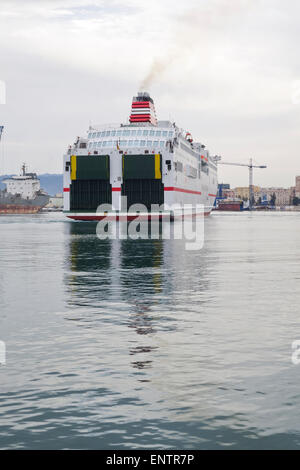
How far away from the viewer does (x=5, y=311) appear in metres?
18.4

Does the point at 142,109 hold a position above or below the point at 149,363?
above

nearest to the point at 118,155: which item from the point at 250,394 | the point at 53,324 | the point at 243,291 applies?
the point at 243,291

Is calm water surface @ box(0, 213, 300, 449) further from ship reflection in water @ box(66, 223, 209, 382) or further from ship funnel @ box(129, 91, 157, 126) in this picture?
ship funnel @ box(129, 91, 157, 126)

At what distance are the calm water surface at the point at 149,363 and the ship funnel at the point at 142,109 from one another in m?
83.8

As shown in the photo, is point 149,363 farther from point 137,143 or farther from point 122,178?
point 137,143

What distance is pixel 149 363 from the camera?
488 inches

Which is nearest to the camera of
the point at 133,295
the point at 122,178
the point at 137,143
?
the point at 133,295

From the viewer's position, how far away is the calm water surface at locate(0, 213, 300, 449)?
888cm

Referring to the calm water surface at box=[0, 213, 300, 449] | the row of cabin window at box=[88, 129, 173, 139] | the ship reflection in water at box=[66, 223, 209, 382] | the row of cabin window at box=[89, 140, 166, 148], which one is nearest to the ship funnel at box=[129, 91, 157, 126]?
the row of cabin window at box=[88, 129, 173, 139]

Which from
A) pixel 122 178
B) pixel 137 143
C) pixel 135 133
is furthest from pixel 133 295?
pixel 135 133

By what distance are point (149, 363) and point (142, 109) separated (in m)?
99.3

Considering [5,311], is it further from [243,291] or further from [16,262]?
[16,262]

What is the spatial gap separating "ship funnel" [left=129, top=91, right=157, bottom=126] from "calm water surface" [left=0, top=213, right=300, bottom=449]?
275 ft
